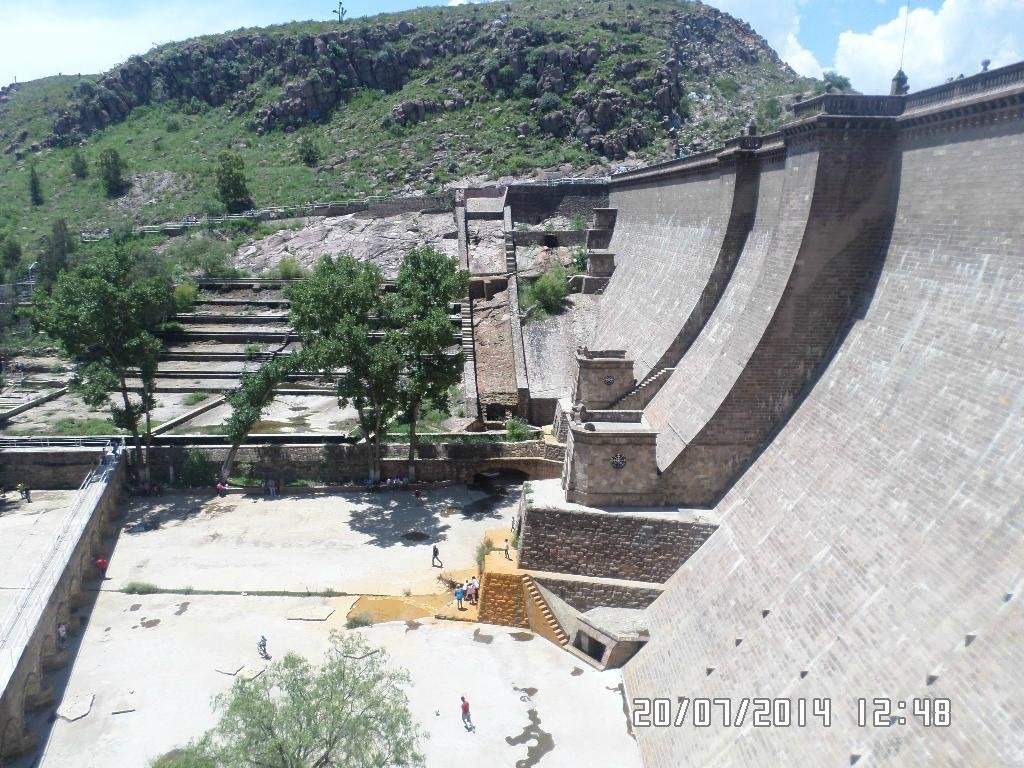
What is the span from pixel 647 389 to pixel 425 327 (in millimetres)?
8010

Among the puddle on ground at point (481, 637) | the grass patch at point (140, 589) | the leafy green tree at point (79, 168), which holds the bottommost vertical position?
the puddle on ground at point (481, 637)

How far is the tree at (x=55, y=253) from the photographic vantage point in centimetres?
4397

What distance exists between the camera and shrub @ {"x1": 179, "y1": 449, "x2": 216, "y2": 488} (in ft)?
87.0

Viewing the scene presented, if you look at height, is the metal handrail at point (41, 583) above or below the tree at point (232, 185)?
below

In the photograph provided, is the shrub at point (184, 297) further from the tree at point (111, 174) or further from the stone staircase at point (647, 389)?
the stone staircase at point (647, 389)

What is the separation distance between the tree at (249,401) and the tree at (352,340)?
4.93 feet

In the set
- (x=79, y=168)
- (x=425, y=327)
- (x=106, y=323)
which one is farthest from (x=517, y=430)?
(x=79, y=168)

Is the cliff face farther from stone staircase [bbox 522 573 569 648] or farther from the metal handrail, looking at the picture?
stone staircase [bbox 522 573 569 648]

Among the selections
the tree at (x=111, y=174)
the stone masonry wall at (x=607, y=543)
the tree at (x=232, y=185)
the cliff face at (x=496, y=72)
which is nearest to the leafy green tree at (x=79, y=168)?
the tree at (x=111, y=174)

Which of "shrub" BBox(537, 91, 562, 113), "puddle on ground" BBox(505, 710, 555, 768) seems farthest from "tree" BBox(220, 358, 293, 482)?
"shrub" BBox(537, 91, 562, 113)

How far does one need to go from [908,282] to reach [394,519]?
56.0ft

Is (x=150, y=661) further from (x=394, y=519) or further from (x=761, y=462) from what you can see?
(x=761, y=462)

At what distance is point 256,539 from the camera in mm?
22734

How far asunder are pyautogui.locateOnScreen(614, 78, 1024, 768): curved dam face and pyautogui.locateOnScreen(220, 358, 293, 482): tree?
46.5 feet
